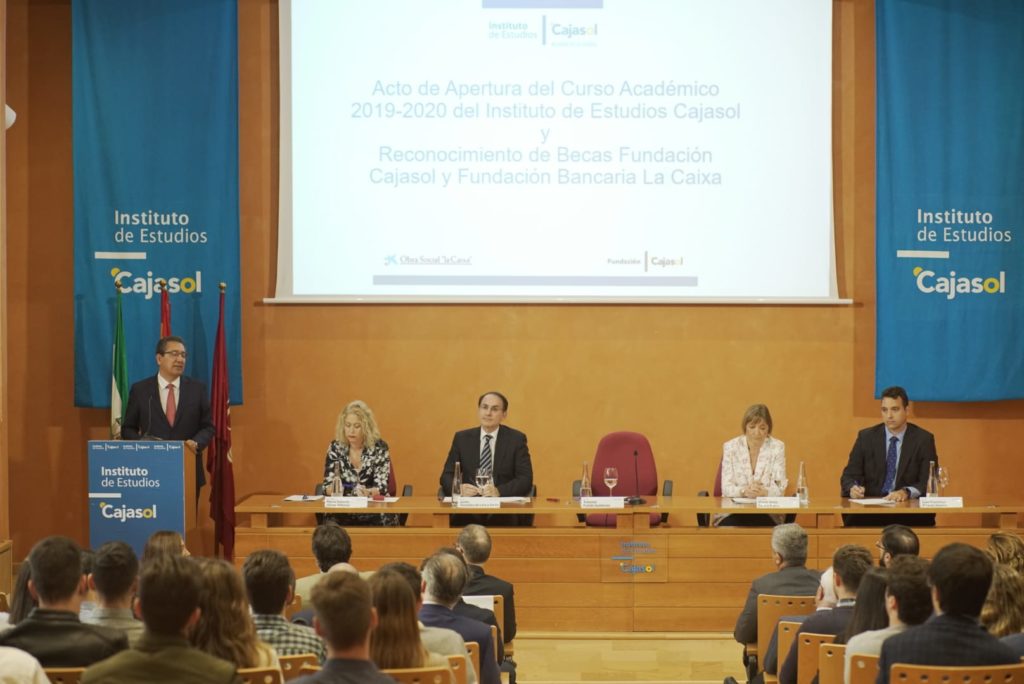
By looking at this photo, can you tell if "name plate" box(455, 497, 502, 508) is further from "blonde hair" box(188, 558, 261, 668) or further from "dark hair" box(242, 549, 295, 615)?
"blonde hair" box(188, 558, 261, 668)

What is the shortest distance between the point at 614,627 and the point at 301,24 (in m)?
4.36

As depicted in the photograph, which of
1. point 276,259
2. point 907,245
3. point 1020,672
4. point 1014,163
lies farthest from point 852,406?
point 1020,672

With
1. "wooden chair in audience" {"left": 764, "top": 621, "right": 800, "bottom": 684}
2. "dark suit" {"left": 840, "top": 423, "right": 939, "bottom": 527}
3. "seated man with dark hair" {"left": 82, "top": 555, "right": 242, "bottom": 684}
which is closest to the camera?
"seated man with dark hair" {"left": 82, "top": 555, "right": 242, "bottom": 684}

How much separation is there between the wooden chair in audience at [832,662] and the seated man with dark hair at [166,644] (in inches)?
74.6

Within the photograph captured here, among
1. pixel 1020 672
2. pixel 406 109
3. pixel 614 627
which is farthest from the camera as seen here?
pixel 406 109

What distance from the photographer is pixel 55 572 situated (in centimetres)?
319

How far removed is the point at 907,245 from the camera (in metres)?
8.05

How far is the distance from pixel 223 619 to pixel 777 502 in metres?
4.19

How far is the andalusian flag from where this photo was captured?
25.1 ft

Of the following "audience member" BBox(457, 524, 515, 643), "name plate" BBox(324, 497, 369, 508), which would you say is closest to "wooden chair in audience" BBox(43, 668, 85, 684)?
"audience member" BBox(457, 524, 515, 643)

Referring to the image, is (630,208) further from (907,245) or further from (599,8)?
(907,245)

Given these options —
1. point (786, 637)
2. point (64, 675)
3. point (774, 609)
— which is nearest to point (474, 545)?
point (774, 609)

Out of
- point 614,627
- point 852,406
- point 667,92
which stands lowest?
point 614,627

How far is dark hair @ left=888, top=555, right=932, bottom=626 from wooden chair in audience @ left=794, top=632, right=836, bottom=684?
44cm
